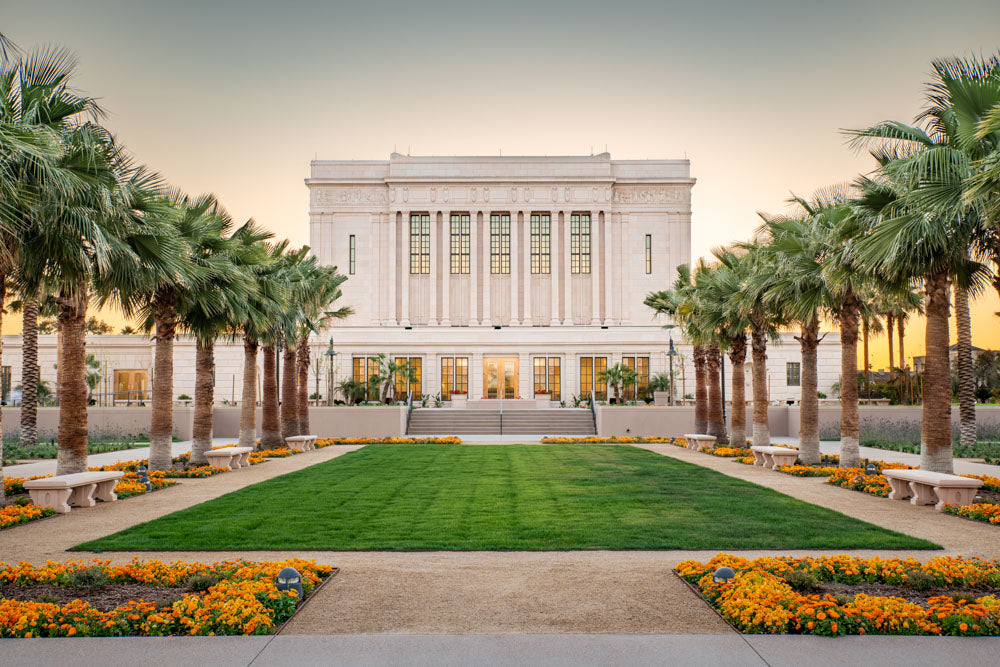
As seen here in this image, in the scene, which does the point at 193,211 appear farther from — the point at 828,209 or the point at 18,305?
the point at 18,305

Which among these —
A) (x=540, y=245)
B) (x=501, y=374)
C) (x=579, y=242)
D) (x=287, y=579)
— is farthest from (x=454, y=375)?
(x=287, y=579)

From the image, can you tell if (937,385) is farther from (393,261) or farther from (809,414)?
(393,261)

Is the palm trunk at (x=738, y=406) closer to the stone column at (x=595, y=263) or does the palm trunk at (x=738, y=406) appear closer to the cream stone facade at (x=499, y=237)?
the cream stone facade at (x=499, y=237)

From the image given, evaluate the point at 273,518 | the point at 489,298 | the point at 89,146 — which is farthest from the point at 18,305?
the point at 489,298

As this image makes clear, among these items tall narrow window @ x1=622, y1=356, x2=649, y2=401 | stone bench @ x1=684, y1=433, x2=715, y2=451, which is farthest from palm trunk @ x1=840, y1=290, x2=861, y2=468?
tall narrow window @ x1=622, y1=356, x2=649, y2=401

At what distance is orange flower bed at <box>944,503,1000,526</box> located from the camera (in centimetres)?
1178

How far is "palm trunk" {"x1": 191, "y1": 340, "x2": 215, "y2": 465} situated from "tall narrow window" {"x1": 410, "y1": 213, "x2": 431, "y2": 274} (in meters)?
42.6

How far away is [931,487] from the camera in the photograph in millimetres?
13547

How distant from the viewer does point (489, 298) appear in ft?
206

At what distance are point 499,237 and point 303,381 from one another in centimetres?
3619

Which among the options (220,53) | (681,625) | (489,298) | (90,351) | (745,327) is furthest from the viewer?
(489,298)

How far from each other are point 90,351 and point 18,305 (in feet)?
75.8

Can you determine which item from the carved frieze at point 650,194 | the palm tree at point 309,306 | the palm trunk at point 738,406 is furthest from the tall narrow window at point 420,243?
the palm trunk at point 738,406

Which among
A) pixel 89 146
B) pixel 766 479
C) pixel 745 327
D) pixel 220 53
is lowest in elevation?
pixel 766 479
